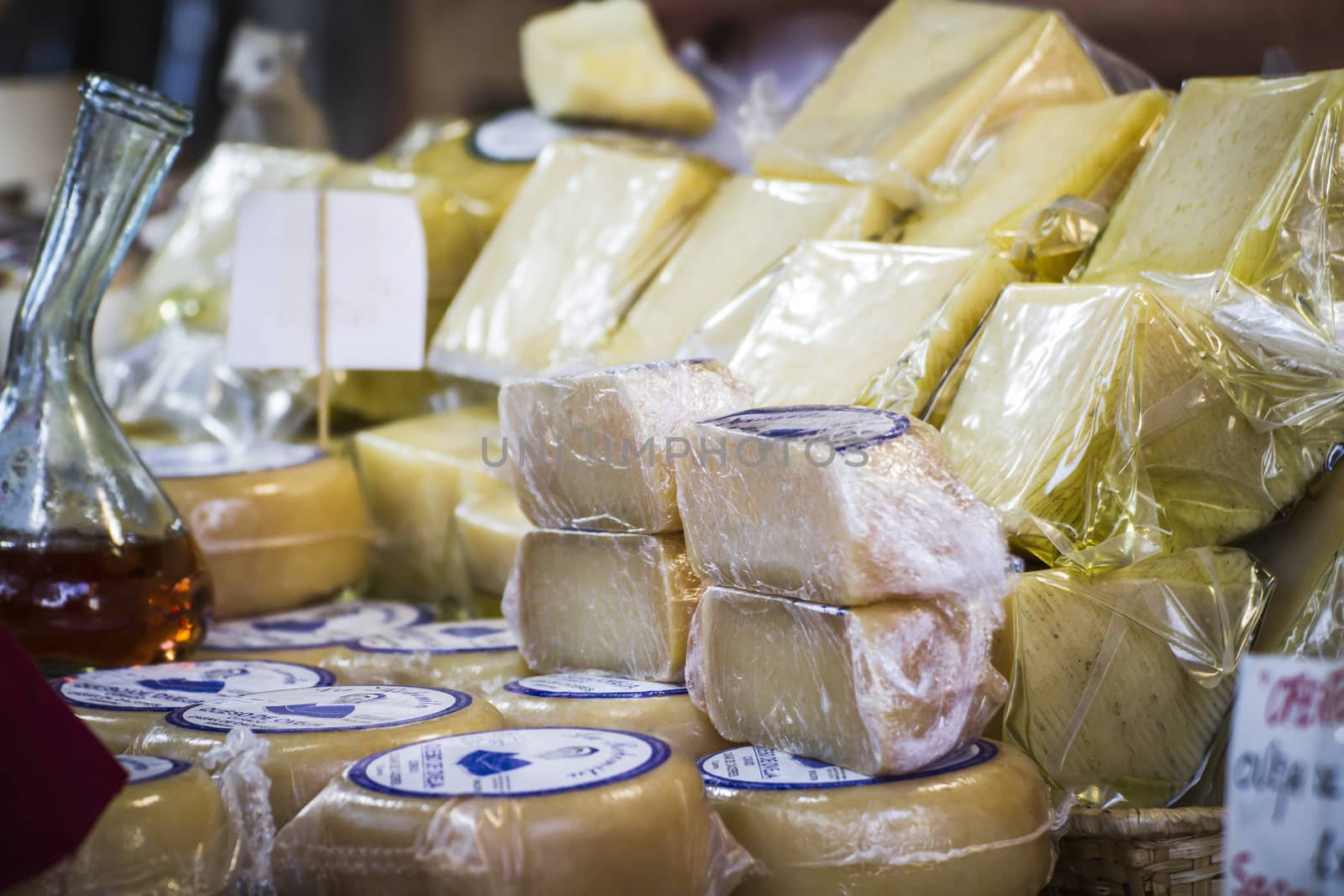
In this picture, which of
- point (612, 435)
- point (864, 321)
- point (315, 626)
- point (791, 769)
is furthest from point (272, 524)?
point (791, 769)

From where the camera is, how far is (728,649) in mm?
1136

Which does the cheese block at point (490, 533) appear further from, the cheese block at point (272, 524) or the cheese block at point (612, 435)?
the cheese block at point (612, 435)

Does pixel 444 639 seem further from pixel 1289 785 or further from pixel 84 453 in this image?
pixel 1289 785

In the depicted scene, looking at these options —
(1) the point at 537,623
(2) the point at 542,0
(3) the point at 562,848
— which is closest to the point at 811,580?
(3) the point at 562,848

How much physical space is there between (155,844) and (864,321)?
0.95m

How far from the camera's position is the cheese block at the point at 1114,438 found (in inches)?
48.9

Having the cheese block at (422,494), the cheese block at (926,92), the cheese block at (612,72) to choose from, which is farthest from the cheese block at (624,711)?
the cheese block at (612,72)

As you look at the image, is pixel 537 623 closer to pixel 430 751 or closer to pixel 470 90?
pixel 430 751

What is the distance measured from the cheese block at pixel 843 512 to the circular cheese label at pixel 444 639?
445mm

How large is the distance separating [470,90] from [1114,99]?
240cm

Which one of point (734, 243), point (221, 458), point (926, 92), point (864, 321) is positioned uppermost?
point (926, 92)

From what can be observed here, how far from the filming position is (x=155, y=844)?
923 millimetres

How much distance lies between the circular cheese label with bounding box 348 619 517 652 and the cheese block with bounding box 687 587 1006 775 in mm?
386

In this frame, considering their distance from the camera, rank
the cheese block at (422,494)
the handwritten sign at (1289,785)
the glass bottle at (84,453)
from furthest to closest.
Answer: the cheese block at (422,494) < the glass bottle at (84,453) < the handwritten sign at (1289,785)
